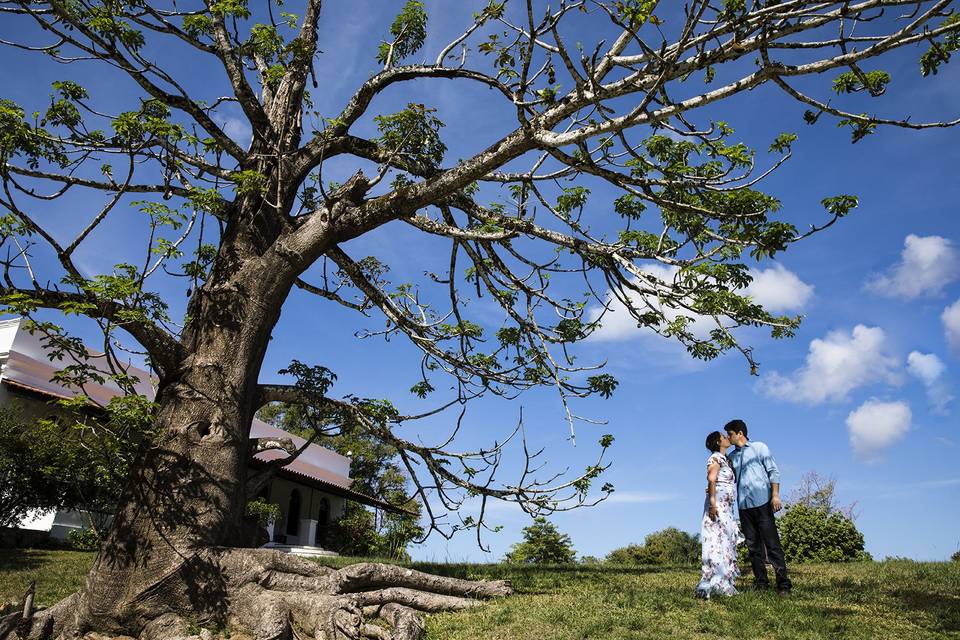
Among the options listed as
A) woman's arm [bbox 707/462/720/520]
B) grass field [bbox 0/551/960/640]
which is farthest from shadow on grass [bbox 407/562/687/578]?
woman's arm [bbox 707/462/720/520]

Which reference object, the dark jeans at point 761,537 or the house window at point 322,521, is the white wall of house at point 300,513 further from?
the dark jeans at point 761,537

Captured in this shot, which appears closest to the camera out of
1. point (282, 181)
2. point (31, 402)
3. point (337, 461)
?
point (282, 181)

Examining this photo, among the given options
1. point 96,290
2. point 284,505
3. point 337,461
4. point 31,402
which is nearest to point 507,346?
point 96,290

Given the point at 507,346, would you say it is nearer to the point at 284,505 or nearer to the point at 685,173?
the point at 685,173

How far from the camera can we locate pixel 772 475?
850 cm

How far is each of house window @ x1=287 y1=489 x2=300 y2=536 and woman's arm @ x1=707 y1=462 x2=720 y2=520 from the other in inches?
945

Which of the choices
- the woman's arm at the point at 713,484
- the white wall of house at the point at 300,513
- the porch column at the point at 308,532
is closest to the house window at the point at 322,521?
the white wall of house at the point at 300,513

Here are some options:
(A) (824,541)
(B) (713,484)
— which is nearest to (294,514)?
(A) (824,541)

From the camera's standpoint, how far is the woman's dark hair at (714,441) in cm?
865

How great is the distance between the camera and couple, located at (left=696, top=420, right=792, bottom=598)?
798 cm

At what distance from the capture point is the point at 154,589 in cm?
723

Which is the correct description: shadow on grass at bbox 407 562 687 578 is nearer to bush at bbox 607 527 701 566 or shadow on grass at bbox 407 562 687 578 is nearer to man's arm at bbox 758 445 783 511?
man's arm at bbox 758 445 783 511

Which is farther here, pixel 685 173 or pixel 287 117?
pixel 287 117

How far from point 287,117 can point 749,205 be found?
611 centimetres
